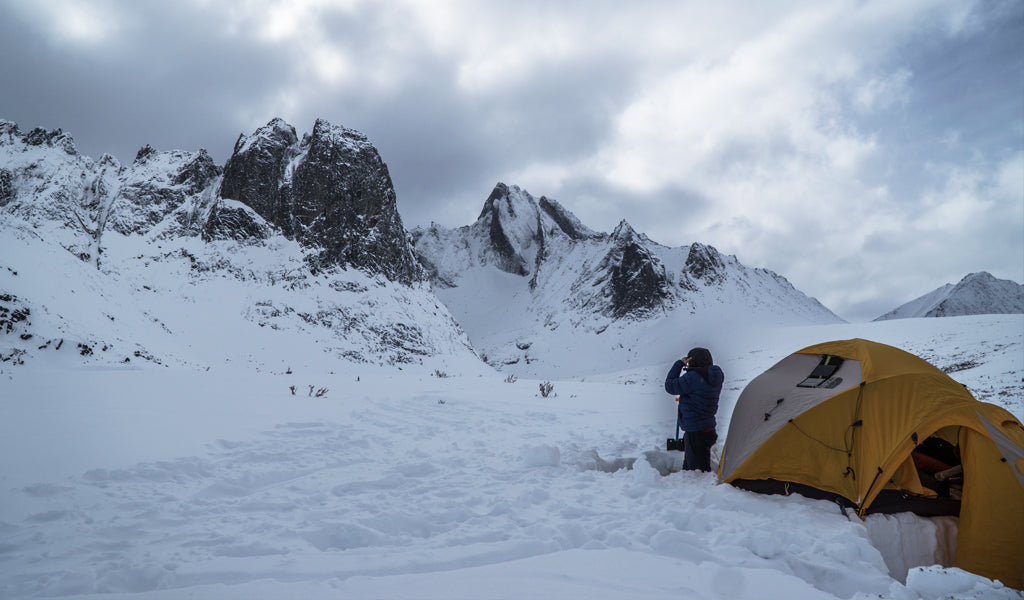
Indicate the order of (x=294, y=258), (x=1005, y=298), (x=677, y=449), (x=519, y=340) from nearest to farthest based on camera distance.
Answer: (x=677, y=449) → (x=294, y=258) → (x=519, y=340) → (x=1005, y=298)

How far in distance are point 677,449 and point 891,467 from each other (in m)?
2.92

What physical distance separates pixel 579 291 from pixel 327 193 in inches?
1867

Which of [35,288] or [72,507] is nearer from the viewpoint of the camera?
[72,507]

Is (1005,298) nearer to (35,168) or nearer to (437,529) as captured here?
(437,529)

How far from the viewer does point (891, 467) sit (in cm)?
468

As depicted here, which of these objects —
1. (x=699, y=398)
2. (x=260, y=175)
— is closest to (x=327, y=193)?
(x=260, y=175)

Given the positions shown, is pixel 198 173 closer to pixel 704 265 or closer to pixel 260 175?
pixel 260 175

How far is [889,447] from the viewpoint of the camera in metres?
4.82

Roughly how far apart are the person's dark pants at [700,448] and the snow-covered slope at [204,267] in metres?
14.2

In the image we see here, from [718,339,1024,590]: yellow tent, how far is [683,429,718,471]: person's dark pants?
312 mm

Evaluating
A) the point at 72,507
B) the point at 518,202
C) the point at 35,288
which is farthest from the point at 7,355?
the point at 518,202

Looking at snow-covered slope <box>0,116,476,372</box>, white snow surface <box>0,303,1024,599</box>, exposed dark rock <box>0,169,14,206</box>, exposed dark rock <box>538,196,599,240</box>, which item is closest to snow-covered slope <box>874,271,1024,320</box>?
exposed dark rock <box>538,196,599,240</box>

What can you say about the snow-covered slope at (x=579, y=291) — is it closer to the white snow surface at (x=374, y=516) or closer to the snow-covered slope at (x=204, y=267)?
the snow-covered slope at (x=204, y=267)

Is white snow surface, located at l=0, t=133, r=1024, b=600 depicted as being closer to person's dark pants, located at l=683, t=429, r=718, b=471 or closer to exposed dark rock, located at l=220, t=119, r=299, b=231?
person's dark pants, located at l=683, t=429, r=718, b=471
